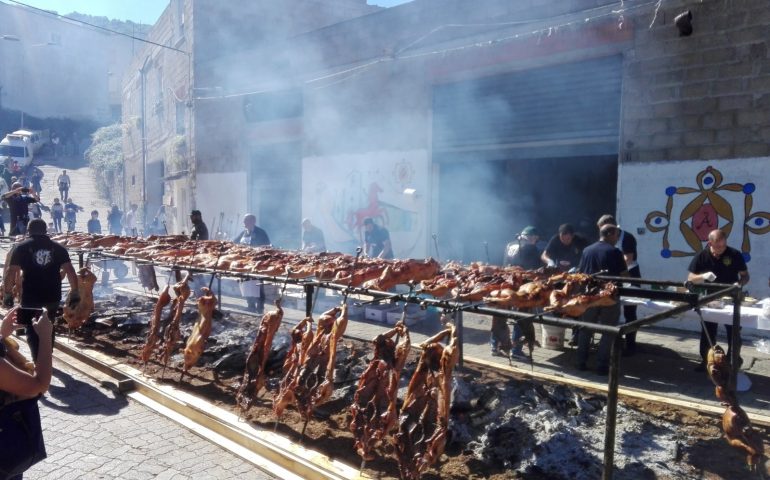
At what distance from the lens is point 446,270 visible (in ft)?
→ 18.3

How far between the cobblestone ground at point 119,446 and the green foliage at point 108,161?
32232 mm

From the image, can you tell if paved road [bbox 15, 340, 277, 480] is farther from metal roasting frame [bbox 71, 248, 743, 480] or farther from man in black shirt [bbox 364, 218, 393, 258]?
man in black shirt [bbox 364, 218, 393, 258]

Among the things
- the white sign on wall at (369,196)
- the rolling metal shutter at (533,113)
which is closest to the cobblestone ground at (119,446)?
the white sign on wall at (369,196)

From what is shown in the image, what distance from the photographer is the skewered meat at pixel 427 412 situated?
3.54 metres

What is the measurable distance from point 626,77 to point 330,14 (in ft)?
47.2

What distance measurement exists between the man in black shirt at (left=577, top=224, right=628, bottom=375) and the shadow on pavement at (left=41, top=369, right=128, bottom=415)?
209 inches

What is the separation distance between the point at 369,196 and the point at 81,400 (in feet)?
28.7

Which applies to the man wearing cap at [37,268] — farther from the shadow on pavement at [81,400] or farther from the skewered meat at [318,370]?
the skewered meat at [318,370]

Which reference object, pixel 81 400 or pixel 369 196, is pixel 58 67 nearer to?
pixel 369 196

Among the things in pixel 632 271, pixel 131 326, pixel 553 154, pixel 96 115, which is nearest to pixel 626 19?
pixel 553 154

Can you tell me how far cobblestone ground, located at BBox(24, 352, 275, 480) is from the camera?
4.18m

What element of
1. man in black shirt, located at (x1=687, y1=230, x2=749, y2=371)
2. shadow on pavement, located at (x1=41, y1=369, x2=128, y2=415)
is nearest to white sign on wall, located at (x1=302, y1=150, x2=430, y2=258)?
man in black shirt, located at (x1=687, y1=230, x2=749, y2=371)

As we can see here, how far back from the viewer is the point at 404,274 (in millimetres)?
4984

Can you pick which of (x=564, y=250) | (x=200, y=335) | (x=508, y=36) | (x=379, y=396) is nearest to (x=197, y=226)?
(x=200, y=335)
